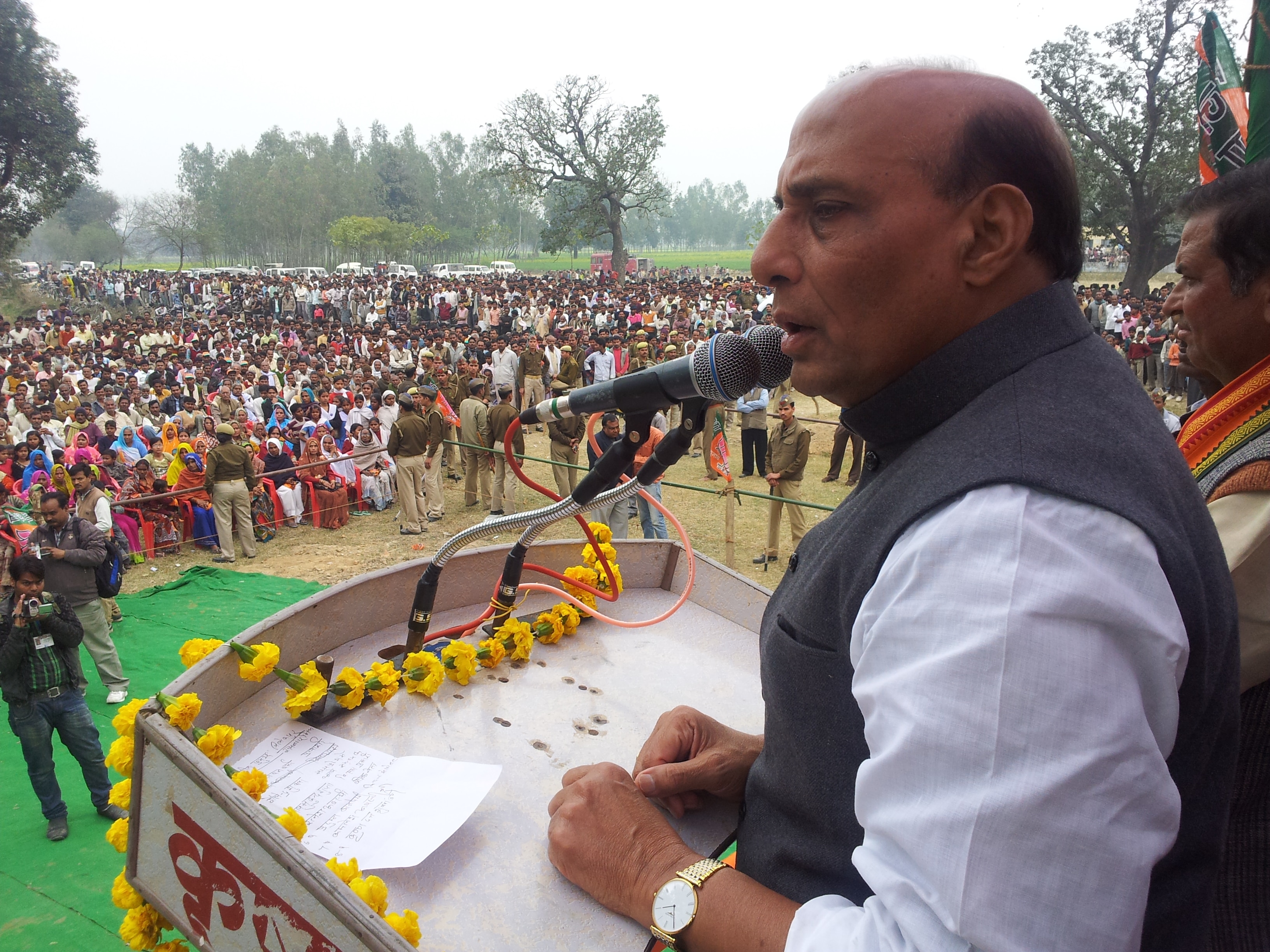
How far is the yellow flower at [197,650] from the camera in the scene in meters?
1.94

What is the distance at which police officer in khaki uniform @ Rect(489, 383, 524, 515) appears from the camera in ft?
35.8

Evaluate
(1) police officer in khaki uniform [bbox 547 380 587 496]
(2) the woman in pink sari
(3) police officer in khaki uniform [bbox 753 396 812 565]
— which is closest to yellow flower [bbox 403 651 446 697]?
(3) police officer in khaki uniform [bbox 753 396 812 565]

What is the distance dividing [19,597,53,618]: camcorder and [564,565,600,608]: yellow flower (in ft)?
13.5

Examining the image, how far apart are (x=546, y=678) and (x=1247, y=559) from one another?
1.56m

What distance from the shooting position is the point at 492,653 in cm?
219

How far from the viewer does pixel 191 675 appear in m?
1.73

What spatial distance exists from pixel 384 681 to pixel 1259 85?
3623 mm

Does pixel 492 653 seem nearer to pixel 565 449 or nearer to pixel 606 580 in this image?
pixel 606 580

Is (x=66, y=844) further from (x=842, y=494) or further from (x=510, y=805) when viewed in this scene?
(x=842, y=494)

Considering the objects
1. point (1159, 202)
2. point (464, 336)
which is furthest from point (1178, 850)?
point (1159, 202)

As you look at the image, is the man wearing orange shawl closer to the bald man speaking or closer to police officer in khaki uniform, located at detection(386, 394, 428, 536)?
Answer: the bald man speaking

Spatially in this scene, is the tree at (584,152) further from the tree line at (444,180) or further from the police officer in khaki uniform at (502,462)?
the police officer in khaki uniform at (502,462)

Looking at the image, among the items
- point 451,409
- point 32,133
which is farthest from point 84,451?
point 32,133

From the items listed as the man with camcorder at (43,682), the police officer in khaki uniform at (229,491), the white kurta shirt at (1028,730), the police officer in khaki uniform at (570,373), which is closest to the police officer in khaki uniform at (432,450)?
the police officer in khaki uniform at (229,491)
